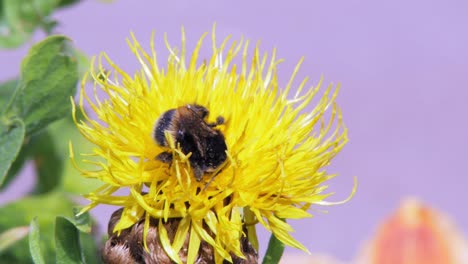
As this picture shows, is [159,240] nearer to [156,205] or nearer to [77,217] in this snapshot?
[156,205]

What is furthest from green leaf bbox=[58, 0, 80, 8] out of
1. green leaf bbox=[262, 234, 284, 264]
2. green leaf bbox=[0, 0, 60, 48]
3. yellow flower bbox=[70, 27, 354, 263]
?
green leaf bbox=[262, 234, 284, 264]

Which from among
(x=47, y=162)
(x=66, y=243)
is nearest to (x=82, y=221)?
(x=66, y=243)

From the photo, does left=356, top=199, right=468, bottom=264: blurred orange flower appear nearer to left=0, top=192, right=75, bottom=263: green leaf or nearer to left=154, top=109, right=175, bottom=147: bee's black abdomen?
left=0, top=192, right=75, bottom=263: green leaf

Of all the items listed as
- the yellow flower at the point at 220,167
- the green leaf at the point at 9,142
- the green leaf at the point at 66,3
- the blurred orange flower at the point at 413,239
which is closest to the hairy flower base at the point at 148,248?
the yellow flower at the point at 220,167

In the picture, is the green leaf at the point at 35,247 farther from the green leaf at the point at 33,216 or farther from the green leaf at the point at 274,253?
the green leaf at the point at 33,216

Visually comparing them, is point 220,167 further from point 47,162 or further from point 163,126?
point 47,162

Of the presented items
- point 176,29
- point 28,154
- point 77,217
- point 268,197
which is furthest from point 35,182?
point 176,29
